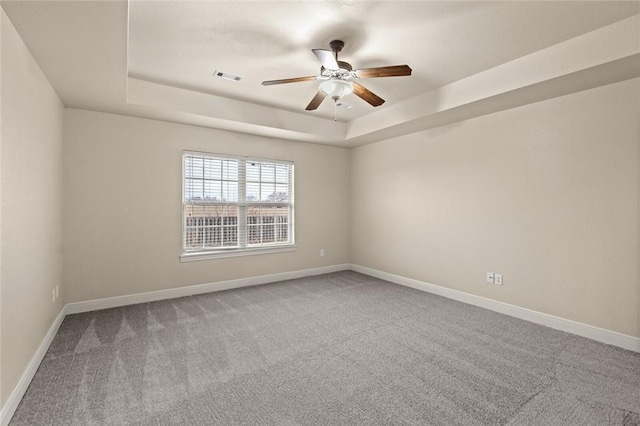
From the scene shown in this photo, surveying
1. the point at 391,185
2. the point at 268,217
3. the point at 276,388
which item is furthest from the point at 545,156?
the point at 268,217

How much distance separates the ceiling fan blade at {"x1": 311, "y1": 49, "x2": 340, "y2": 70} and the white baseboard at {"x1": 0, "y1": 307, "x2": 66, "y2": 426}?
3.05 meters

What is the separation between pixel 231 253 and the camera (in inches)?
189

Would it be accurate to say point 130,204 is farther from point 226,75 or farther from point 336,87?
point 336,87

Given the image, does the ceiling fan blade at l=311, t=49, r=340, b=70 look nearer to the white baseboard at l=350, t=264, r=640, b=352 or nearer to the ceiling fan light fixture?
the ceiling fan light fixture

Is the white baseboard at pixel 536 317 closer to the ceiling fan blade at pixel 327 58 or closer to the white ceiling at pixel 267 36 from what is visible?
the white ceiling at pixel 267 36

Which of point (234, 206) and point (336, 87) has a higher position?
point (336, 87)

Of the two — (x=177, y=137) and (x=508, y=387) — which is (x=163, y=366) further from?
(x=177, y=137)

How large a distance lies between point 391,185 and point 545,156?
2.30 meters

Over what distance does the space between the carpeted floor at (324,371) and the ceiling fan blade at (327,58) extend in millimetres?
2490

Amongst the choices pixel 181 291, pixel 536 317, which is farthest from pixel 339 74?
pixel 181 291

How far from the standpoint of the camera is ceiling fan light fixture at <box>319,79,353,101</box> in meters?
2.92

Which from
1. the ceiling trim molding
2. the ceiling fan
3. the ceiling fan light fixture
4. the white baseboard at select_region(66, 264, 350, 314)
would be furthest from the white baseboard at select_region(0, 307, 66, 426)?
the ceiling fan light fixture

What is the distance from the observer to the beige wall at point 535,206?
288 centimetres

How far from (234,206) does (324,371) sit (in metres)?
3.16
